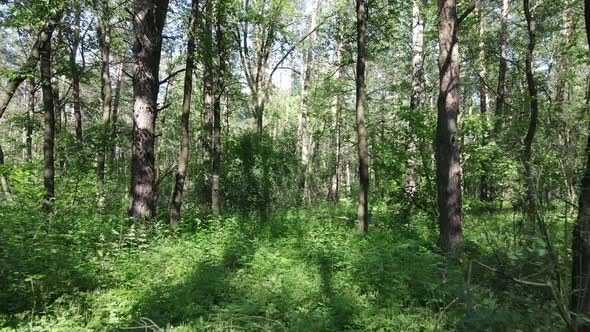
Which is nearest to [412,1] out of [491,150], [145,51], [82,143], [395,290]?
[491,150]

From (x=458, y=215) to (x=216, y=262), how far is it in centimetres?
484

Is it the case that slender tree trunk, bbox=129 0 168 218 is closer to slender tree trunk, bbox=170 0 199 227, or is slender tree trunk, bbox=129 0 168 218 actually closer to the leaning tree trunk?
slender tree trunk, bbox=170 0 199 227

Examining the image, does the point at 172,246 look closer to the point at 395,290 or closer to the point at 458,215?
the point at 395,290

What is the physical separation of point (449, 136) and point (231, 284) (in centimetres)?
514

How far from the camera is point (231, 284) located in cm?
527

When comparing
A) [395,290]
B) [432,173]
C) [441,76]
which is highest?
[441,76]

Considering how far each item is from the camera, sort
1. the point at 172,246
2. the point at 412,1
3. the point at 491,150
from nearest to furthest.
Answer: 1. the point at 172,246
2. the point at 491,150
3. the point at 412,1

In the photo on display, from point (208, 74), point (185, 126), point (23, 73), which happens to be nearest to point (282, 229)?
point (185, 126)

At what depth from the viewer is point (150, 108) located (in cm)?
728

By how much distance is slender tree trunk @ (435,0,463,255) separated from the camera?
7043 millimetres

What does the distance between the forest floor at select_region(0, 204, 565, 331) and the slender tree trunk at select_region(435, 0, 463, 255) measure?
90cm

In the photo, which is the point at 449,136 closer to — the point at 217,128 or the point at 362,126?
the point at 362,126

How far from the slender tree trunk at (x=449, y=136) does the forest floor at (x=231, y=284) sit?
0.90m

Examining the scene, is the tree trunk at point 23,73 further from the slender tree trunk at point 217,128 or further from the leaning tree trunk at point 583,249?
the leaning tree trunk at point 583,249
